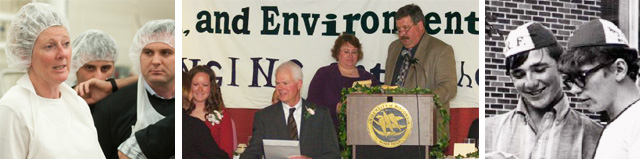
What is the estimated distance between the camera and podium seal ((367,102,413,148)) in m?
7.56

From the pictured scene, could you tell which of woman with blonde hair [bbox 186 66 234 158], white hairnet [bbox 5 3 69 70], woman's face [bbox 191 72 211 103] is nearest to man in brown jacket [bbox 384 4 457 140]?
woman with blonde hair [bbox 186 66 234 158]

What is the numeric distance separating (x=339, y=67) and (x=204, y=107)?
1.25 meters

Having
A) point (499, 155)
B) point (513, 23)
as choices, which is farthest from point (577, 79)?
point (499, 155)

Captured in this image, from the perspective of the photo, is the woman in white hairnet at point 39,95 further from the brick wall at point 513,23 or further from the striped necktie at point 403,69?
the brick wall at point 513,23

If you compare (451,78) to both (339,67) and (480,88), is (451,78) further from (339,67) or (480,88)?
(339,67)

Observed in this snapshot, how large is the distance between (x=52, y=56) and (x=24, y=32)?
28cm

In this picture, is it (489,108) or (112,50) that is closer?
(112,50)

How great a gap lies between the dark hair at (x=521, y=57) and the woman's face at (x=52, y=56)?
373cm

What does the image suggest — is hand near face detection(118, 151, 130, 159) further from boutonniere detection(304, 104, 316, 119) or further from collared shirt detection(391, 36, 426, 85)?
collared shirt detection(391, 36, 426, 85)

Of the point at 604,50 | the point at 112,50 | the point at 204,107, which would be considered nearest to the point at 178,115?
the point at 204,107

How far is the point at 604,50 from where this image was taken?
25.0 ft

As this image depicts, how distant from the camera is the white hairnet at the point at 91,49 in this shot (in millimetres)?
6922

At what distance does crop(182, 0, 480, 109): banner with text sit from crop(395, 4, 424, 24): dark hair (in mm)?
37

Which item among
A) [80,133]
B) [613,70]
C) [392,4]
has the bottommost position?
[80,133]
